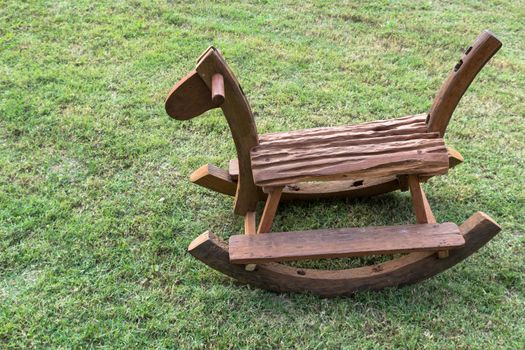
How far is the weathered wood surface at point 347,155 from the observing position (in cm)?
219

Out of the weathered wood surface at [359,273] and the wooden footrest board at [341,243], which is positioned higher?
the wooden footrest board at [341,243]

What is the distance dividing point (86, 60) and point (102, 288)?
8.03 feet

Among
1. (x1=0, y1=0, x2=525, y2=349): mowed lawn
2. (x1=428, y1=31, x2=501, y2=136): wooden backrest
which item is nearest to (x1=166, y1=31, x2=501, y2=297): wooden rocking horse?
(x1=428, y1=31, x2=501, y2=136): wooden backrest

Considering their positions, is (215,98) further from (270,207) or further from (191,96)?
(270,207)

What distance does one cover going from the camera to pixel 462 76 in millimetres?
2197

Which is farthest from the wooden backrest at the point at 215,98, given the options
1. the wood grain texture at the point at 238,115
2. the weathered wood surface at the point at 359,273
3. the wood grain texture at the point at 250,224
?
the weathered wood surface at the point at 359,273

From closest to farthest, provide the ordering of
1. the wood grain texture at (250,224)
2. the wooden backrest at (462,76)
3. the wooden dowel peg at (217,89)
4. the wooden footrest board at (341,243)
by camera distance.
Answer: the wooden dowel peg at (217,89), the wooden backrest at (462,76), the wooden footrest board at (341,243), the wood grain texture at (250,224)

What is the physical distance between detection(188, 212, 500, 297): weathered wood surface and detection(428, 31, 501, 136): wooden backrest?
0.50m

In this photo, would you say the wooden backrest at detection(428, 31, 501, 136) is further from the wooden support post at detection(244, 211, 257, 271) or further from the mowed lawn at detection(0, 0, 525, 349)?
the wooden support post at detection(244, 211, 257, 271)

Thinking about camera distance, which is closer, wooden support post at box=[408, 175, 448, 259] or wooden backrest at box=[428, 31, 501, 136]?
wooden backrest at box=[428, 31, 501, 136]

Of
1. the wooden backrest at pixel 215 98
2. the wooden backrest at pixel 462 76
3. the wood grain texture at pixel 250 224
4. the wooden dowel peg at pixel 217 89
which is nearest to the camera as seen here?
the wooden dowel peg at pixel 217 89

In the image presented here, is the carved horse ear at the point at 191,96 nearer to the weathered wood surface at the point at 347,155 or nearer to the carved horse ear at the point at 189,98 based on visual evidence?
the carved horse ear at the point at 189,98

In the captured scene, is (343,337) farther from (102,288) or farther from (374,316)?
(102,288)

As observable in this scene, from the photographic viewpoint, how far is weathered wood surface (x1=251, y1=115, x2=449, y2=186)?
7.17 feet
